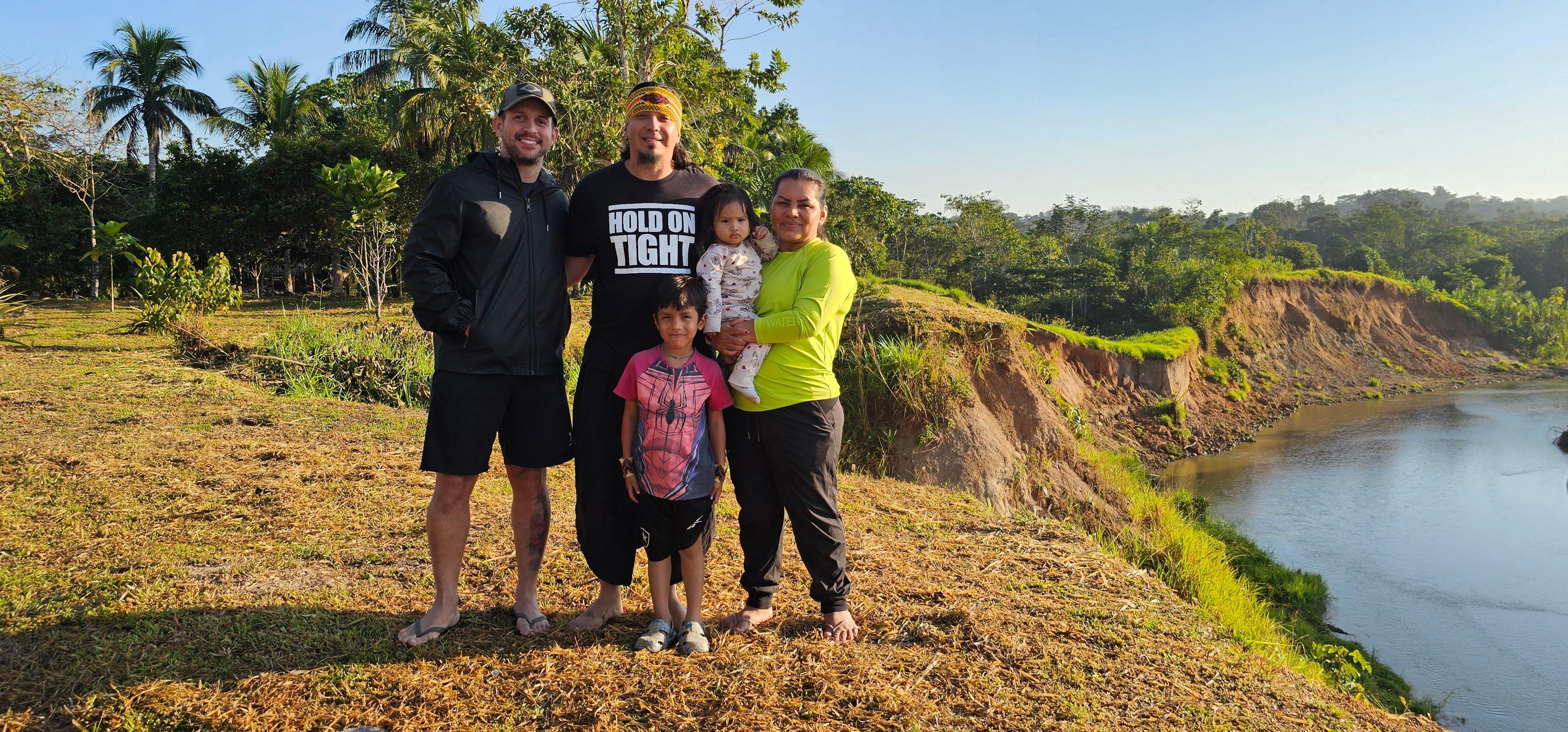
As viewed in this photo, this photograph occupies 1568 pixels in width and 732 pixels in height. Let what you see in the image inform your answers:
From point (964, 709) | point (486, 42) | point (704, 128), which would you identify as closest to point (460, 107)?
point (486, 42)

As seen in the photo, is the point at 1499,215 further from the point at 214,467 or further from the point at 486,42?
the point at 214,467

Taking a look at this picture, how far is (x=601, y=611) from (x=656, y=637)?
12.8 inches

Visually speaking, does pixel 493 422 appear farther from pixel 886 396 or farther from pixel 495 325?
pixel 886 396

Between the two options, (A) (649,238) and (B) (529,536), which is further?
(B) (529,536)

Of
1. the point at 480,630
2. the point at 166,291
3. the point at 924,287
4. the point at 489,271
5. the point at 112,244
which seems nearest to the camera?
the point at 489,271

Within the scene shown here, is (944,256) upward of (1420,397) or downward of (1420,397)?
upward

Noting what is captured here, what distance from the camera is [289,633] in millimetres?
2953

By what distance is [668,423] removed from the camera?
9.16 ft

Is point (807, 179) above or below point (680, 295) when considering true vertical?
above

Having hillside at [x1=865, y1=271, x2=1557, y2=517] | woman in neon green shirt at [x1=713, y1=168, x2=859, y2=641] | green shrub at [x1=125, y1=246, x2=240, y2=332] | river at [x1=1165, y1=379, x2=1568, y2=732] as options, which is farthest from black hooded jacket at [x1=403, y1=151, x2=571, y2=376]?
river at [x1=1165, y1=379, x2=1568, y2=732]

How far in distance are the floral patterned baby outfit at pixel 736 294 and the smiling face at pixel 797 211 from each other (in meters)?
0.15

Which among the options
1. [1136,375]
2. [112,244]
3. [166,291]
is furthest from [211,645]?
[1136,375]

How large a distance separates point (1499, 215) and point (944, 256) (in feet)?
293

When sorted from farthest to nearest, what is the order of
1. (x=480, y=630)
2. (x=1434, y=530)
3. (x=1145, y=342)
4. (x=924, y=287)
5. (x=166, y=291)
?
(x=1145, y=342) → (x=924, y=287) → (x=1434, y=530) → (x=166, y=291) → (x=480, y=630)
